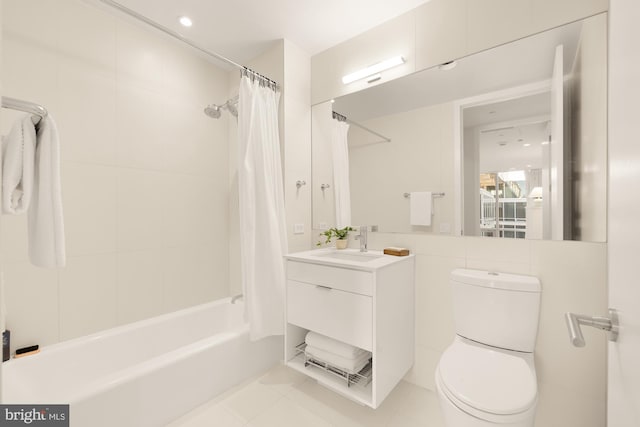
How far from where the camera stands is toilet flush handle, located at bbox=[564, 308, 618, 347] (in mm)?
647

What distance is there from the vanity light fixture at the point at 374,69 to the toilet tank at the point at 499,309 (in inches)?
55.1

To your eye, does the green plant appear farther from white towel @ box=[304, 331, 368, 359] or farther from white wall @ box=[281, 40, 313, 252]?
white towel @ box=[304, 331, 368, 359]

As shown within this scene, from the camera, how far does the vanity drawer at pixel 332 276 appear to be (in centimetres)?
151

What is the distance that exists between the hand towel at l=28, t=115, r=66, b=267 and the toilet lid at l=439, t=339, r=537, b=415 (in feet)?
4.95

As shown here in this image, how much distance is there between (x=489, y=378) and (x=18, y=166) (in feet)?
6.06

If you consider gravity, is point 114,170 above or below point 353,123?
below

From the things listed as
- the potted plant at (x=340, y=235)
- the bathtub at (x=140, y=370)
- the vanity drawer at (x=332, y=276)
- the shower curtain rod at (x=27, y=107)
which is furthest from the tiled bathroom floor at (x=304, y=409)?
the shower curtain rod at (x=27, y=107)

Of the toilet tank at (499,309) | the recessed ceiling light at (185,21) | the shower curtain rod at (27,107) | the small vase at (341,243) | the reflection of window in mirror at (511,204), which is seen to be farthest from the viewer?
the small vase at (341,243)

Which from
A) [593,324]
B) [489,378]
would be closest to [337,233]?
[489,378]

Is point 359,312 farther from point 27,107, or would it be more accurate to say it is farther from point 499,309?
point 27,107

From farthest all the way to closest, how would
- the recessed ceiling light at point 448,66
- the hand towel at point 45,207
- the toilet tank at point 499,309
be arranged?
1. the recessed ceiling light at point 448,66
2. the toilet tank at point 499,309
3. the hand towel at point 45,207

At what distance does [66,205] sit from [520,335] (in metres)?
2.62

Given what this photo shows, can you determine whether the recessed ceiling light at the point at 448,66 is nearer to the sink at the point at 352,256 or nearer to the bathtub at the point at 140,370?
the sink at the point at 352,256

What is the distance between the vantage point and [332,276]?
1636mm
